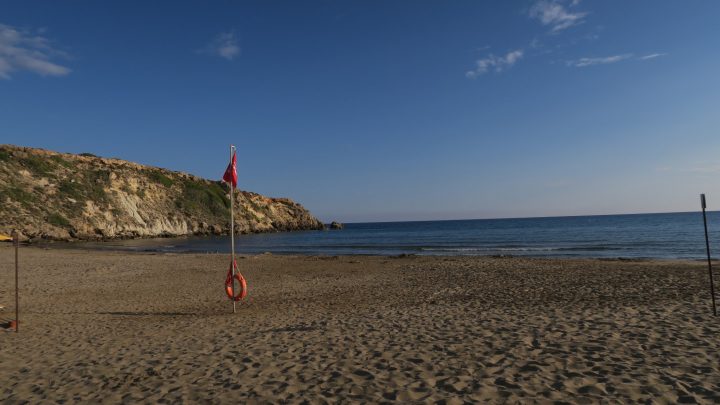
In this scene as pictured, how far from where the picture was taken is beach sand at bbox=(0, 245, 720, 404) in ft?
18.9

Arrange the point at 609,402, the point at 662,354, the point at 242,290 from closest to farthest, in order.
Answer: the point at 609,402 < the point at 662,354 < the point at 242,290

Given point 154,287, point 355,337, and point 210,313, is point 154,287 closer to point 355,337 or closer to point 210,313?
point 210,313

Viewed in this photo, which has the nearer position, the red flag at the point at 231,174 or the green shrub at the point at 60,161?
the red flag at the point at 231,174

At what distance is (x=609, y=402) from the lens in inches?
201

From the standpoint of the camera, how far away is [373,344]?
7.94m

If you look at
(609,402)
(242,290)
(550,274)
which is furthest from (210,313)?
(550,274)

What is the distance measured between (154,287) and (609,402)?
16816 mm

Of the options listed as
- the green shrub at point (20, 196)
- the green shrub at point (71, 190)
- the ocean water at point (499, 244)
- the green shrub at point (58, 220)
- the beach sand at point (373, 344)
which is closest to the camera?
the beach sand at point (373, 344)

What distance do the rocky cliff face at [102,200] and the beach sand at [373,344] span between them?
148 feet

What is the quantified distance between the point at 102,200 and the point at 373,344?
67.1 metres

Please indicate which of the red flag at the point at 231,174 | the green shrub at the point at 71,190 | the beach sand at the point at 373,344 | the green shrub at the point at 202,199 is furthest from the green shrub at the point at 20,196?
the red flag at the point at 231,174

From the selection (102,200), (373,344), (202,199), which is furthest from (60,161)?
(373,344)

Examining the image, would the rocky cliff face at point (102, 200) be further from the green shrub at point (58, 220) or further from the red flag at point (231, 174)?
the red flag at point (231, 174)

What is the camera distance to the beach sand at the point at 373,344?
18.9 ft
